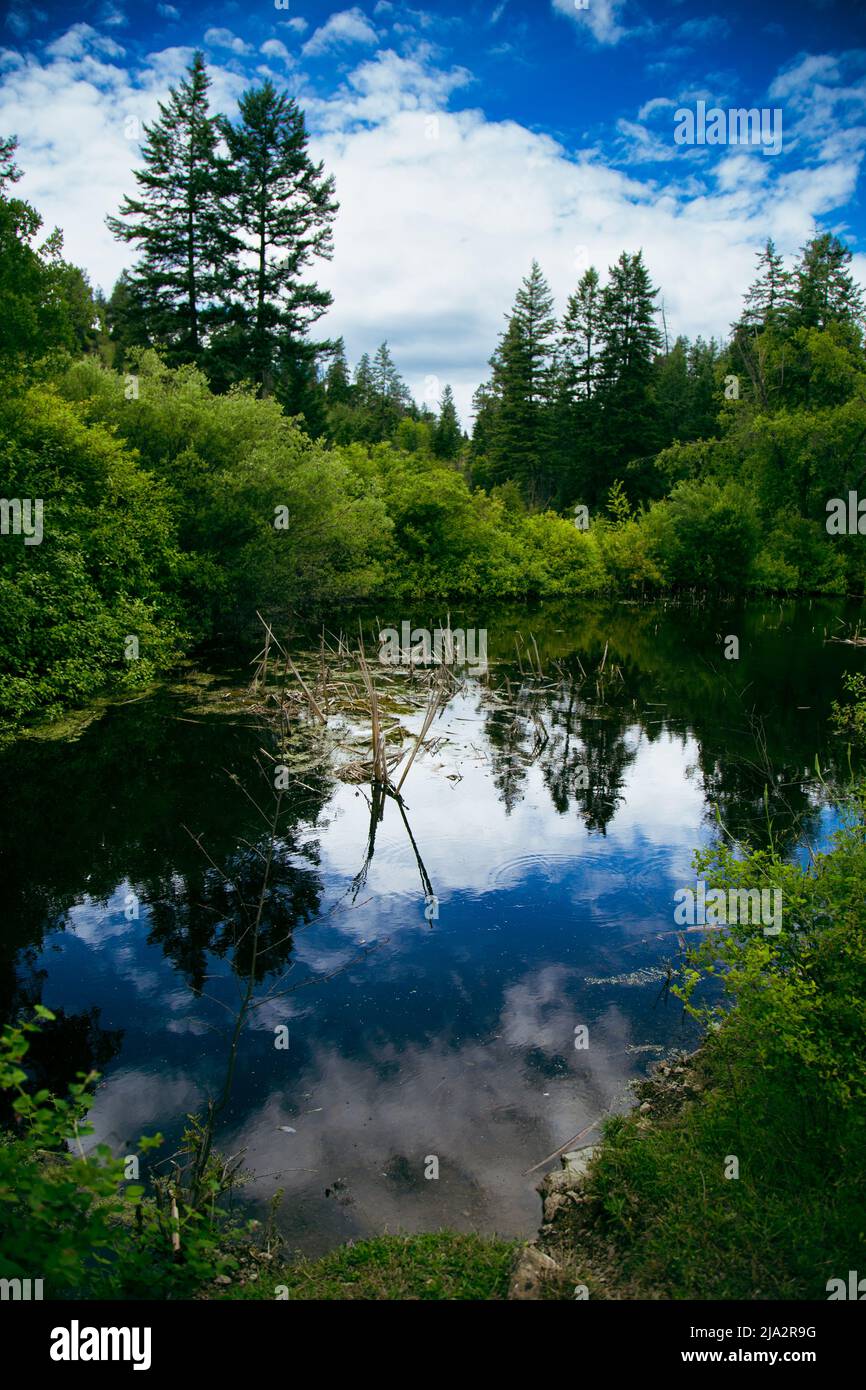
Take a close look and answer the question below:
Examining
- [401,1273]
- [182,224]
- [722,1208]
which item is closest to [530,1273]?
[401,1273]

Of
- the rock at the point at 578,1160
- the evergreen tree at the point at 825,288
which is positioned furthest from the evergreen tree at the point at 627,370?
the rock at the point at 578,1160

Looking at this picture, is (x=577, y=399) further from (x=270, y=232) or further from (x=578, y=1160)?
(x=578, y=1160)

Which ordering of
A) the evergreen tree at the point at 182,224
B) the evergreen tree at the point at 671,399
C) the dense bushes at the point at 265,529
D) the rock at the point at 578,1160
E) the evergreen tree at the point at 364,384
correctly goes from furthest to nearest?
the evergreen tree at the point at 364,384 < the evergreen tree at the point at 671,399 < the evergreen tree at the point at 182,224 < the dense bushes at the point at 265,529 < the rock at the point at 578,1160

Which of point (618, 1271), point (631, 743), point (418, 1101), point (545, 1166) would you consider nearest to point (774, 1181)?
point (618, 1271)

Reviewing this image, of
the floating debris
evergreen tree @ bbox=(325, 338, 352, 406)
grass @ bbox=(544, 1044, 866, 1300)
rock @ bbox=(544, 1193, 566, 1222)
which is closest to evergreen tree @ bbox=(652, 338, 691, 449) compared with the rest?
evergreen tree @ bbox=(325, 338, 352, 406)

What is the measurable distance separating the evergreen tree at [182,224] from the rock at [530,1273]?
40139 mm

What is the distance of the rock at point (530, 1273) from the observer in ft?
13.5

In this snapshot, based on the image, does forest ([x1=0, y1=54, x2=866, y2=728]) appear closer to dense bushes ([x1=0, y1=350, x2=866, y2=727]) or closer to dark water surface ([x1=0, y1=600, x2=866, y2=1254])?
dense bushes ([x1=0, y1=350, x2=866, y2=727])

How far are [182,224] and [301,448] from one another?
635 inches

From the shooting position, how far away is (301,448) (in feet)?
102

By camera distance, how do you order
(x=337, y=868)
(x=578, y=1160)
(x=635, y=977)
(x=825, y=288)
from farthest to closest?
(x=825, y=288), (x=337, y=868), (x=635, y=977), (x=578, y=1160)

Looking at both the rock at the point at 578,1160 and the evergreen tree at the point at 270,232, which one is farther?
the evergreen tree at the point at 270,232

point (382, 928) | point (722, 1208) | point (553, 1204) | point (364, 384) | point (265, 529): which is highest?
point (364, 384)

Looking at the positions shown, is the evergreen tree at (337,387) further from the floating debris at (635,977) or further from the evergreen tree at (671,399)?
the floating debris at (635,977)
